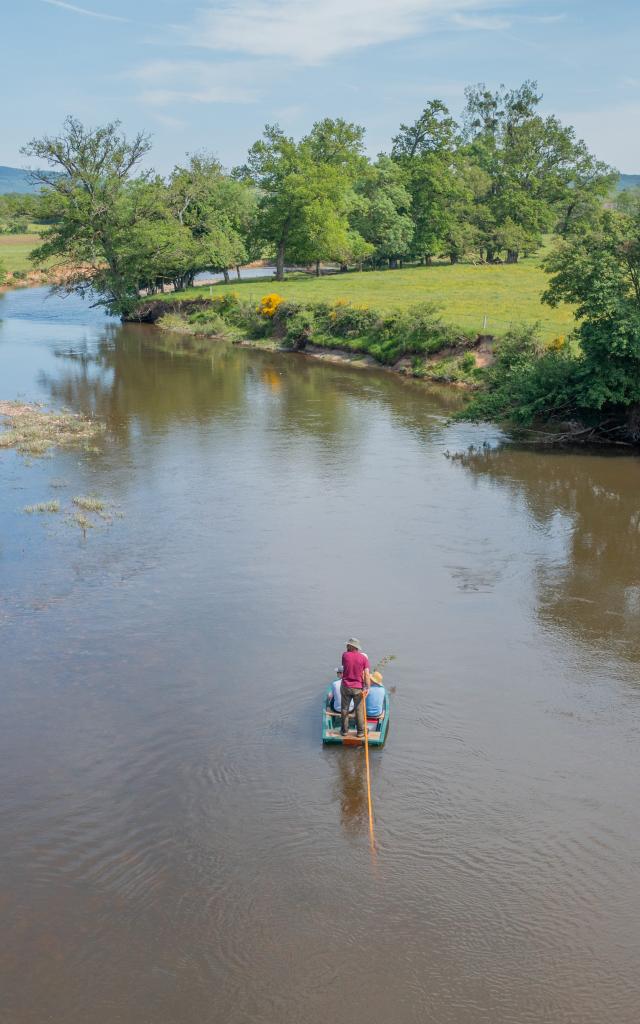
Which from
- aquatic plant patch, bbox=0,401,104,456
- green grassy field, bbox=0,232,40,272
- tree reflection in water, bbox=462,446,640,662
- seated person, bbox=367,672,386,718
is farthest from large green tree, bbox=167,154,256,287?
seated person, bbox=367,672,386,718

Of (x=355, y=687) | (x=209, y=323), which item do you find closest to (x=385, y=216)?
(x=209, y=323)

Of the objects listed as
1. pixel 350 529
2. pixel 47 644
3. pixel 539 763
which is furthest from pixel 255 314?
pixel 539 763

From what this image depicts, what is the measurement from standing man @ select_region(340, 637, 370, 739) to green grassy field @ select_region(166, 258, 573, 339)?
3216cm

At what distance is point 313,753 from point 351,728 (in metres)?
0.77

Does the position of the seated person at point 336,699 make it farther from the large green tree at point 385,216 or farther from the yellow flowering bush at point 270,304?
the large green tree at point 385,216

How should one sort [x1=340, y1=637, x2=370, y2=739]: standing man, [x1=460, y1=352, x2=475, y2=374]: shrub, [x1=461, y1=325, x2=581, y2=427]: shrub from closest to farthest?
[x1=340, y1=637, x2=370, y2=739]: standing man < [x1=461, y1=325, x2=581, y2=427]: shrub < [x1=460, y1=352, x2=475, y2=374]: shrub

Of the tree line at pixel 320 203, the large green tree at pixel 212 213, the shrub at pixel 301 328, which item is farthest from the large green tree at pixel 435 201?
the shrub at pixel 301 328

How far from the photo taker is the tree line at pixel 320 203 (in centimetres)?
6669

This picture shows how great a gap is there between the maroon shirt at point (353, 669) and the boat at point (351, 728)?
1.82ft

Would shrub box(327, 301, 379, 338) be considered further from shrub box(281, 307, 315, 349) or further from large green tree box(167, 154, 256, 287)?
large green tree box(167, 154, 256, 287)

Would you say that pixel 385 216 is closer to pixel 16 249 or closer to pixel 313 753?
pixel 16 249

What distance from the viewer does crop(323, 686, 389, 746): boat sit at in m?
15.1

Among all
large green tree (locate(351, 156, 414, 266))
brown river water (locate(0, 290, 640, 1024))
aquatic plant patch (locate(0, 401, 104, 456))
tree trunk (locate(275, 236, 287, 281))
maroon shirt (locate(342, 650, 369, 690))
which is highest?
large green tree (locate(351, 156, 414, 266))

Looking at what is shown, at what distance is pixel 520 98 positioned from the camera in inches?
3969
